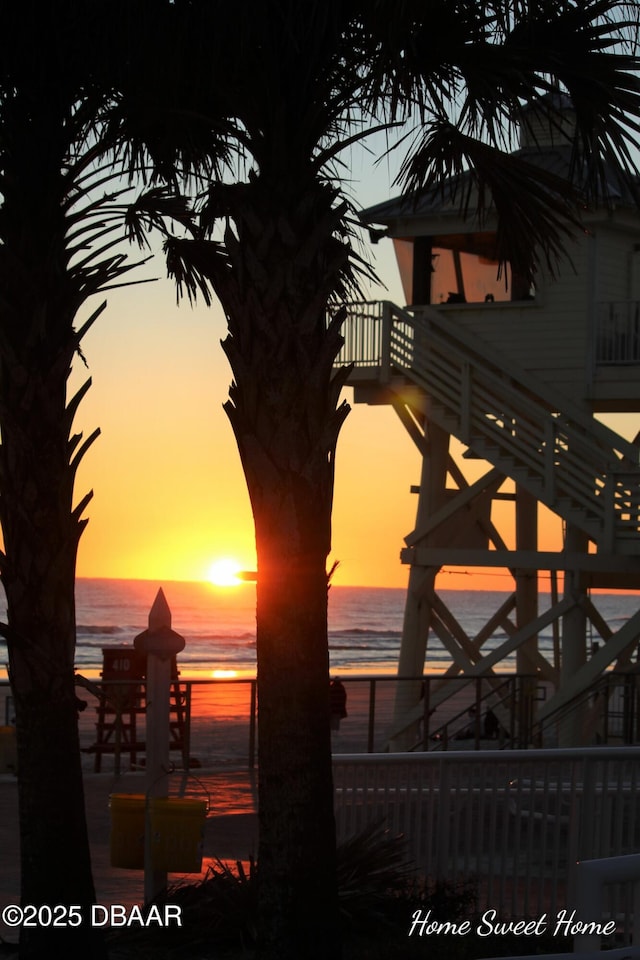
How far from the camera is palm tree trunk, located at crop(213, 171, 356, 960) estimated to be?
8906 mm

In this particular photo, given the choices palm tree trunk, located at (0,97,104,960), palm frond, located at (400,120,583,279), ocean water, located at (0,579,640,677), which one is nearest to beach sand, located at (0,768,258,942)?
palm tree trunk, located at (0,97,104,960)

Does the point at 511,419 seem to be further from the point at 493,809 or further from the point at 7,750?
the point at 493,809

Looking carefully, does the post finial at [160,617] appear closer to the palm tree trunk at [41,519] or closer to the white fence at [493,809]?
the white fence at [493,809]

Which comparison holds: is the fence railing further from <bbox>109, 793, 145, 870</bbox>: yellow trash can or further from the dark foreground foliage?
<bbox>109, 793, 145, 870</bbox>: yellow trash can

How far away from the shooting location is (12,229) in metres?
9.81

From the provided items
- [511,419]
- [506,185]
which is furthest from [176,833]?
[511,419]

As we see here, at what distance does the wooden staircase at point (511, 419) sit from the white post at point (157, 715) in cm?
1094

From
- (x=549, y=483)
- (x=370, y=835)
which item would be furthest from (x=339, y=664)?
(x=370, y=835)

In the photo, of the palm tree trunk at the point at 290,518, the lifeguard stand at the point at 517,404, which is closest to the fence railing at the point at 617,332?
the lifeguard stand at the point at 517,404

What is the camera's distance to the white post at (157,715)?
1103 cm

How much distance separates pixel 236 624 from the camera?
116312 mm

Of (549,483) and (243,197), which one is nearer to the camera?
(243,197)

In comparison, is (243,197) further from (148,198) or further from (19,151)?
(148,198)

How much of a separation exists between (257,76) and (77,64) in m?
1.25
